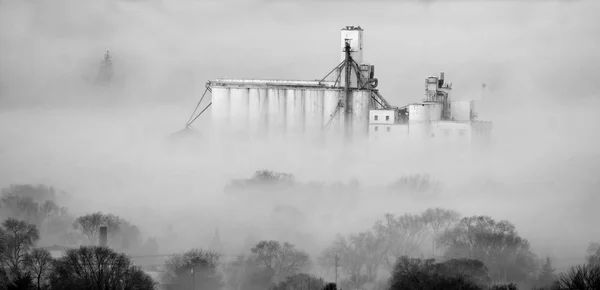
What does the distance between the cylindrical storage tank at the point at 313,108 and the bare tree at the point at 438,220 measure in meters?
12.6

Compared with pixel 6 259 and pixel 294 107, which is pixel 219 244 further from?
pixel 294 107

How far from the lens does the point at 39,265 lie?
59.8 metres

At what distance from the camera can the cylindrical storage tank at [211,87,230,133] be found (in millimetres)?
83188

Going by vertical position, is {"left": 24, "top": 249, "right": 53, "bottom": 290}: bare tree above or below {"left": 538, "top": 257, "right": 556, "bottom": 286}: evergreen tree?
above

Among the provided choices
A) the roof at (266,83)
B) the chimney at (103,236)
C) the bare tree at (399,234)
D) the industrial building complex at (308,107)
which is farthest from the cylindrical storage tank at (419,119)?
the chimney at (103,236)

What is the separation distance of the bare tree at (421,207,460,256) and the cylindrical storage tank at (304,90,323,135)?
12559 mm

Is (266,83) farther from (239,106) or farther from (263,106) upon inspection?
(239,106)

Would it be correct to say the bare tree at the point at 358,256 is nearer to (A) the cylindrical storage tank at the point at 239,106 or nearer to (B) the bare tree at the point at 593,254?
(B) the bare tree at the point at 593,254

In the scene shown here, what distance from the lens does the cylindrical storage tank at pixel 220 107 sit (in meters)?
83.2

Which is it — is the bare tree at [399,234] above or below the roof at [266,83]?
below

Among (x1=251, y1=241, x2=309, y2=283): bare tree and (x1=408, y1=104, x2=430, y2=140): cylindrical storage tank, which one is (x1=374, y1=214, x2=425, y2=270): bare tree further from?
(x1=408, y1=104, x2=430, y2=140): cylindrical storage tank

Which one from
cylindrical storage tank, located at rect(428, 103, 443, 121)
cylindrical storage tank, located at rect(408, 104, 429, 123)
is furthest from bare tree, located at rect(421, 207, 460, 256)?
cylindrical storage tank, located at rect(428, 103, 443, 121)

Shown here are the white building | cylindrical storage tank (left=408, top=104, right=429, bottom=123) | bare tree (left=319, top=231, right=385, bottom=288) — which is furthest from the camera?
the white building

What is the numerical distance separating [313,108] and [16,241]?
23.9 metres
